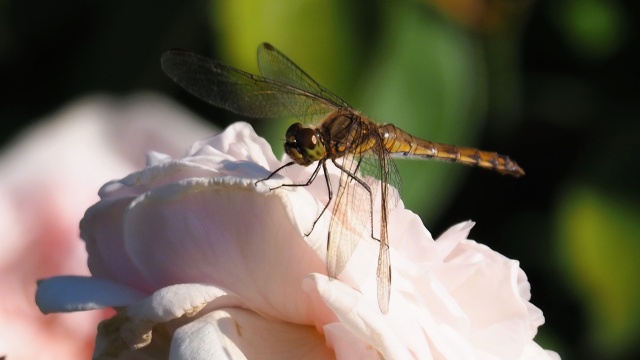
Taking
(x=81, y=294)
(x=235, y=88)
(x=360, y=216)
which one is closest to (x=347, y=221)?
(x=360, y=216)

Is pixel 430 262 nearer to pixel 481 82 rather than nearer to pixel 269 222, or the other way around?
pixel 269 222

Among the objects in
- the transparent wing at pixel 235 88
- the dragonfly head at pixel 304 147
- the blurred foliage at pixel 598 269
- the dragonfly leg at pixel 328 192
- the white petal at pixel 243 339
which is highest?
the transparent wing at pixel 235 88

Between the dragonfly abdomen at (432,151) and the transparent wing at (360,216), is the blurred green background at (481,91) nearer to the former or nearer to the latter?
the dragonfly abdomen at (432,151)

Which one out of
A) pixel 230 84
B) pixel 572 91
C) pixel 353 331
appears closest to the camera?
pixel 353 331

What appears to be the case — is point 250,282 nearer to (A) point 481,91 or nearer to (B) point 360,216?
(B) point 360,216

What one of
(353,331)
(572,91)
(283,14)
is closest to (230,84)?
(283,14)

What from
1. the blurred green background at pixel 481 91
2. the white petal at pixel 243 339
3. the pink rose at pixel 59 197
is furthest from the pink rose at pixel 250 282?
the blurred green background at pixel 481 91

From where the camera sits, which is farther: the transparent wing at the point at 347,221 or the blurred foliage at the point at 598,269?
the blurred foliage at the point at 598,269

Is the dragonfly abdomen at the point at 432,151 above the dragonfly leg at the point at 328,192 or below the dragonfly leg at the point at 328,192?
below
